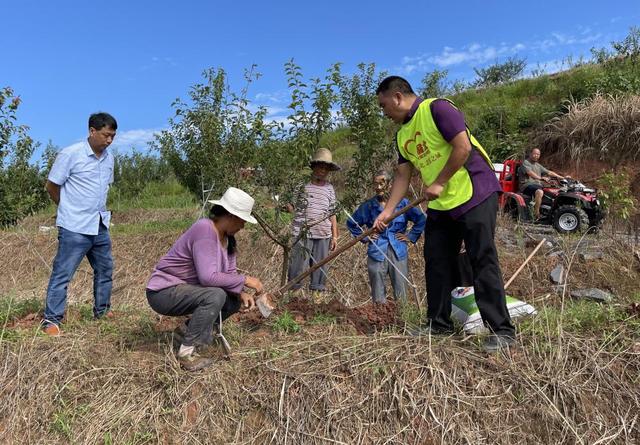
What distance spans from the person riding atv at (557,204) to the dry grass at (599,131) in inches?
79.5

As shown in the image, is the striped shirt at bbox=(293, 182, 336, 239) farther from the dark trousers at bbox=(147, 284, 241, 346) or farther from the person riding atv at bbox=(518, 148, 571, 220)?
the person riding atv at bbox=(518, 148, 571, 220)

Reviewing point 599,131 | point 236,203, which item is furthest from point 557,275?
point 599,131

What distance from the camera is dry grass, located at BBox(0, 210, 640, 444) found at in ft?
8.22

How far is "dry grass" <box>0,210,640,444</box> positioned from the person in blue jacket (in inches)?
45.5

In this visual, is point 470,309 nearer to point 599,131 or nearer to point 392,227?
point 392,227

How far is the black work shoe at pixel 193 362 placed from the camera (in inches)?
116

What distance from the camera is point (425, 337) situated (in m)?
3.00

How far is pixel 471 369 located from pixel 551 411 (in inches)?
17.1

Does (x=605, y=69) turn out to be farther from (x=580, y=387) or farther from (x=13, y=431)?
(x=13, y=431)

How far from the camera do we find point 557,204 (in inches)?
353

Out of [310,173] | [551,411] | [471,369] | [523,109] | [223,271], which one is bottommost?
[551,411]

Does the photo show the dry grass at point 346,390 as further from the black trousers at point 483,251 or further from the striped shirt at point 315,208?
the striped shirt at point 315,208

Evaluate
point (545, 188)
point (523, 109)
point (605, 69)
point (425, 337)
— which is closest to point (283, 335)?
point (425, 337)

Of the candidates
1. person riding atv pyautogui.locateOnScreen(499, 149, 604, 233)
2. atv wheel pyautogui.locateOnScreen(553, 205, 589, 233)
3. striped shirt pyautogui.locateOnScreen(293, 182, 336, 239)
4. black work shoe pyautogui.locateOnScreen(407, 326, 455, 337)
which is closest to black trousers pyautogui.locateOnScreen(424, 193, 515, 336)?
black work shoe pyautogui.locateOnScreen(407, 326, 455, 337)
